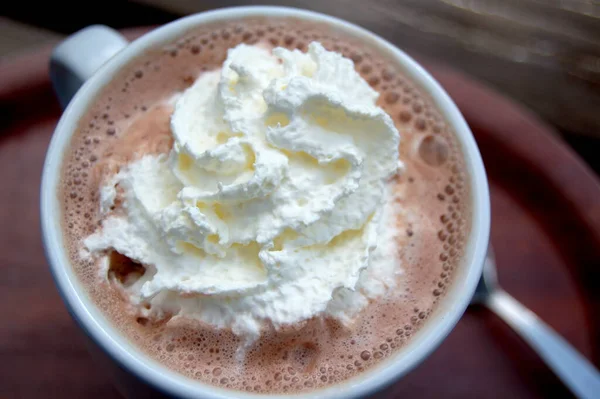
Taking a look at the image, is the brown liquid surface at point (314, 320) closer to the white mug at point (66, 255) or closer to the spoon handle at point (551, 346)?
the white mug at point (66, 255)

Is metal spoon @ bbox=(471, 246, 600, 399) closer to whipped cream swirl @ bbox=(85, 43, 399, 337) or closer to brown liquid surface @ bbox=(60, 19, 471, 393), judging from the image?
brown liquid surface @ bbox=(60, 19, 471, 393)

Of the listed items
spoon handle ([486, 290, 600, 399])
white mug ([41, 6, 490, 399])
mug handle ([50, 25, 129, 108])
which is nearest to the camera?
white mug ([41, 6, 490, 399])

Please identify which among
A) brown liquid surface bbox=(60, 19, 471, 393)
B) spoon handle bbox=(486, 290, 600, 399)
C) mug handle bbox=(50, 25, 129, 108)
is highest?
mug handle bbox=(50, 25, 129, 108)

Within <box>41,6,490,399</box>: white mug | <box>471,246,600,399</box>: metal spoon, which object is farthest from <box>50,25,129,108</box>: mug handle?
<box>471,246,600,399</box>: metal spoon

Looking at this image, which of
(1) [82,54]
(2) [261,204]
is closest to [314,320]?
(2) [261,204]

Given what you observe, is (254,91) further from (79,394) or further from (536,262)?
(536,262)

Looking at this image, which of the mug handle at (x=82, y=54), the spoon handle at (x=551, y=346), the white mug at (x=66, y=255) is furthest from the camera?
the spoon handle at (x=551, y=346)

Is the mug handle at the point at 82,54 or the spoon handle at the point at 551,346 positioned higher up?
the mug handle at the point at 82,54

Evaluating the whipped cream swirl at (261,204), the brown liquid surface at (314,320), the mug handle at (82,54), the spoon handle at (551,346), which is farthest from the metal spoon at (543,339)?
the mug handle at (82,54)
